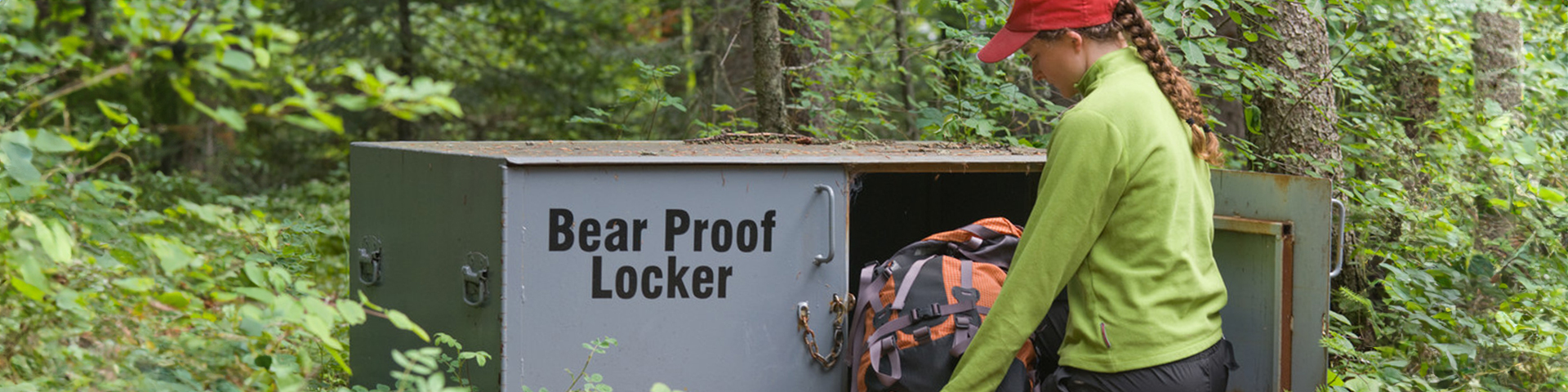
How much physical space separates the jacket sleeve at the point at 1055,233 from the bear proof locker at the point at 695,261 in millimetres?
842

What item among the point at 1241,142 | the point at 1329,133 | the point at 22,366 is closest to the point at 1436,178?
the point at 1329,133

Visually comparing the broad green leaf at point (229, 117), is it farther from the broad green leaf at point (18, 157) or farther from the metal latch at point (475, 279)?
the metal latch at point (475, 279)

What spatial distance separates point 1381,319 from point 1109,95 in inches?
106

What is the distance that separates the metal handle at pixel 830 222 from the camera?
3.44 meters

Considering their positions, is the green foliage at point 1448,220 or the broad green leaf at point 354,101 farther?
the green foliage at point 1448,220

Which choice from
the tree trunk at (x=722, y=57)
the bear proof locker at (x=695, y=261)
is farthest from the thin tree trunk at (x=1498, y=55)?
the tree trunk at (x=722, y=57)

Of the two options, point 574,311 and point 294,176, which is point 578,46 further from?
point 574,311

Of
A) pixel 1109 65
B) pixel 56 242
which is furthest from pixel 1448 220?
pixel 56 242

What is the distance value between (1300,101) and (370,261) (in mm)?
3606

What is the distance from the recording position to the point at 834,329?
141 inches

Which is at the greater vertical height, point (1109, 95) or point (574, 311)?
point (1109, 95)

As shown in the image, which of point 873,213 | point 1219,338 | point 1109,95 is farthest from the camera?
point 873,213

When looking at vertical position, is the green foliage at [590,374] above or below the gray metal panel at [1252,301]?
below

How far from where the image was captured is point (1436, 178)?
4.78 metres
